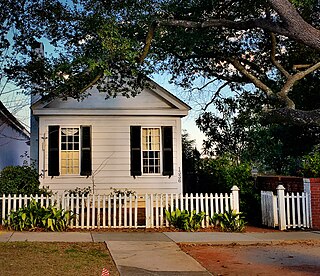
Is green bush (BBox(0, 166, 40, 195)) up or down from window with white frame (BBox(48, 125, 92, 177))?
down

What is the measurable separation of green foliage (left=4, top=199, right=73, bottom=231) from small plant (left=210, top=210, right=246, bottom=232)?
442cm

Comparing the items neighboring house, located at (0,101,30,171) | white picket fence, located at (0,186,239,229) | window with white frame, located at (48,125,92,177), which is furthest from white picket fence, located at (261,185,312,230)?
neighboring house, located at (0,101,30,171)

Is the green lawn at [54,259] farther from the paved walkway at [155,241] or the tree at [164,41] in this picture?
the tree at [164,41]

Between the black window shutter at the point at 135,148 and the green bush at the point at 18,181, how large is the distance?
12.8 ft

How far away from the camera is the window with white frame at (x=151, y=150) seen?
18.5m

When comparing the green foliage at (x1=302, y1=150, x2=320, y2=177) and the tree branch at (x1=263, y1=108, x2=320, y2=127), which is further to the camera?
the green foliage at (x1=302, y1=150, x2=320, y2=177)

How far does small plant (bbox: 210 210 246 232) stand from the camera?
534 inches

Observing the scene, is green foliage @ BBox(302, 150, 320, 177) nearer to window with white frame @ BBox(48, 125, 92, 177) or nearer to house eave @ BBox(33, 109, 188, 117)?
house eave @ BBox(33, 109, 188, 117)

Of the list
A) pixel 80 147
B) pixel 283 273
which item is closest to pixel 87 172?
pixel 80 147

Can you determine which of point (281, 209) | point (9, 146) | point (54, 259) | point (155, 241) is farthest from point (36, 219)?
point (9, 146)

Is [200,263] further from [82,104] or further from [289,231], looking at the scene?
[82,104]

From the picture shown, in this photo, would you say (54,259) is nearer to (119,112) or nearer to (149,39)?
(149,39)

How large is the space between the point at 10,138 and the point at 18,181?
24.2ft

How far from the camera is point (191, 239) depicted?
39.0 ft
